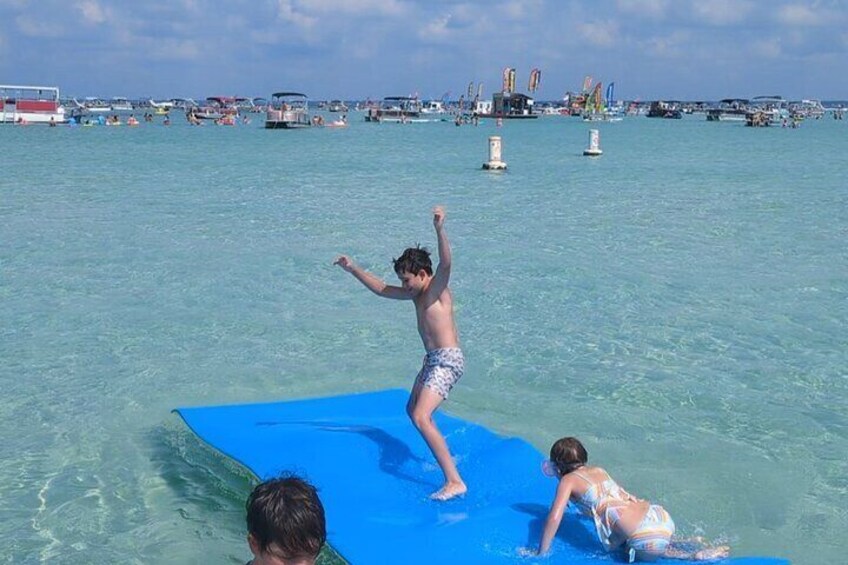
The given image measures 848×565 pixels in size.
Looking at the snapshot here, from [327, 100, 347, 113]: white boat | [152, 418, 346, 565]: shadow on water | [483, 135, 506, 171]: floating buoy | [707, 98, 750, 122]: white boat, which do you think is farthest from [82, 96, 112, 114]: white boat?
[152, 418, 346, 565]: shadow on water

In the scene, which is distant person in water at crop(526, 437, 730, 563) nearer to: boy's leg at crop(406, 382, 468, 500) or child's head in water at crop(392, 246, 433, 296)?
boy's leg at crop(406, 382, 468, 500)

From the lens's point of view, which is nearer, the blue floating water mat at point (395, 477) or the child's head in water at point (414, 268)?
the blue floating water mat at point (395, 477)

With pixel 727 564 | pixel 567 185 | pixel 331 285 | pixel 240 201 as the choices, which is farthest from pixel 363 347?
pixel 567 185

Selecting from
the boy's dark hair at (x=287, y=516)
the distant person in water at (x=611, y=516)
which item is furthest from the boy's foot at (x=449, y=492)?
the boy's dark hair at (x=287, y=516)

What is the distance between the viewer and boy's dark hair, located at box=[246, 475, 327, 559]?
210 centimetres

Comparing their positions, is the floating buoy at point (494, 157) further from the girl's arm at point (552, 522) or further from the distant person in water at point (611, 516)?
the girl's arm at point (552, 522)

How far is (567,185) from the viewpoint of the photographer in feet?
80.9

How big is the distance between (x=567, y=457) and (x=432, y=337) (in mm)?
938

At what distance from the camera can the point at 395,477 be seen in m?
4.80

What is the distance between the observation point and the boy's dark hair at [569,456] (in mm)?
4332

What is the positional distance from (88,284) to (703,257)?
792 centimetres

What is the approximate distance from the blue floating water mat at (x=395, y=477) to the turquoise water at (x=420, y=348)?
346 millimetres

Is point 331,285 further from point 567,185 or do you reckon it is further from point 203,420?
point 567,185

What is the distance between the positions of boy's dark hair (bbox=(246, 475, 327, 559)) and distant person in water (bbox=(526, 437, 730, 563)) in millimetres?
2143
